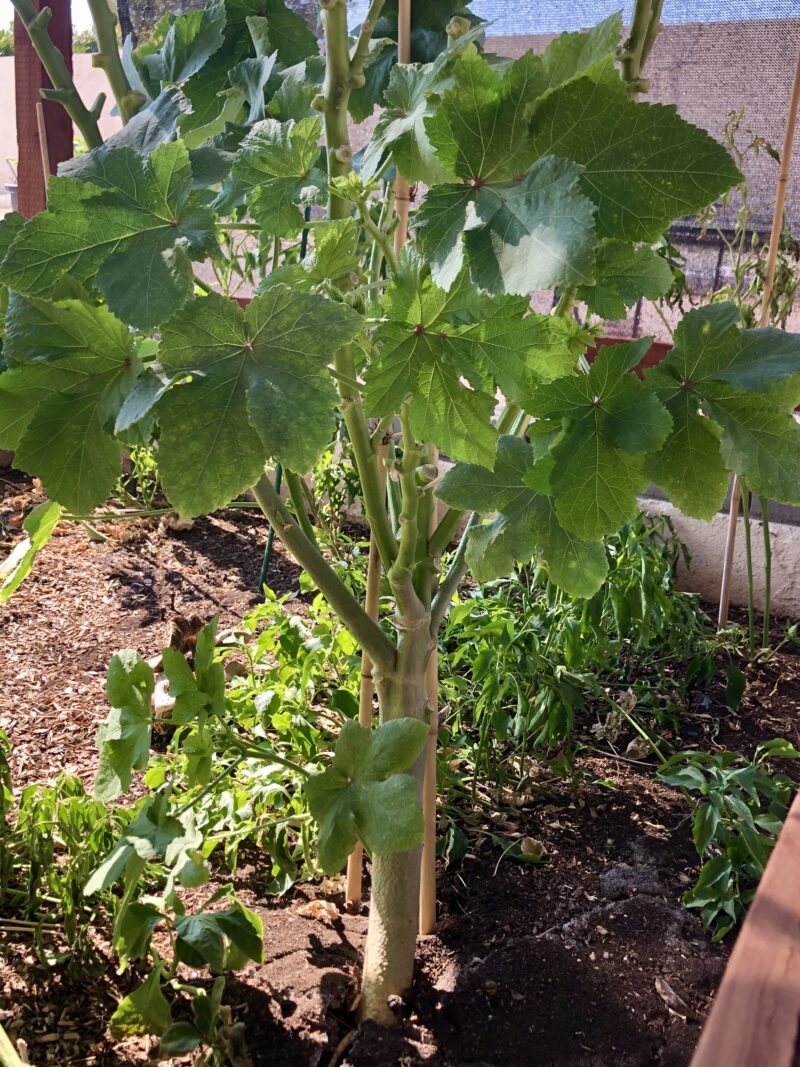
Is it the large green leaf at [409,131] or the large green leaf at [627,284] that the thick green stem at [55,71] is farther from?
the large green leaf at [627,284]

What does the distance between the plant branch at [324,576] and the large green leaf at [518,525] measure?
18 cm

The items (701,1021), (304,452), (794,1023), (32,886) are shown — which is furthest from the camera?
(32,886)

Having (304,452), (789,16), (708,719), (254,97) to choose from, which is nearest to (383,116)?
(254,97)

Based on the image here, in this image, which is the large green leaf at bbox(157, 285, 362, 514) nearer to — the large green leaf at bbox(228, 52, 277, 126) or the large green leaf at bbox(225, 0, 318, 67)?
the large green leaf at bbox(228, 52, 277, 126)

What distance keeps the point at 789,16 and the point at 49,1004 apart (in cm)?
261

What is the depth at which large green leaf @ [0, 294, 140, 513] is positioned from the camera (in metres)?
0.83

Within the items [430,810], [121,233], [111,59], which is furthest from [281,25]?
[430,810]

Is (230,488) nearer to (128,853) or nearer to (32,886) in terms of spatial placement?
(128,853)

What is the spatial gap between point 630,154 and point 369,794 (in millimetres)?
643

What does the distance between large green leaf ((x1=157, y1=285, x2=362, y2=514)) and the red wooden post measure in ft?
9.22

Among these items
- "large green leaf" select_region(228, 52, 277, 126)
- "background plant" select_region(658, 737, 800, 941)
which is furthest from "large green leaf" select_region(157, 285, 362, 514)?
"background plant" select_region(658, 737, 800, 941)

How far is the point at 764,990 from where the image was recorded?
439 mm

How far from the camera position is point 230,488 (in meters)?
0.80

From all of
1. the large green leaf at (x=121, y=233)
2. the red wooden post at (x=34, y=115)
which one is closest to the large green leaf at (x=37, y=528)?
the large green leaf at (x=121, y=233)
